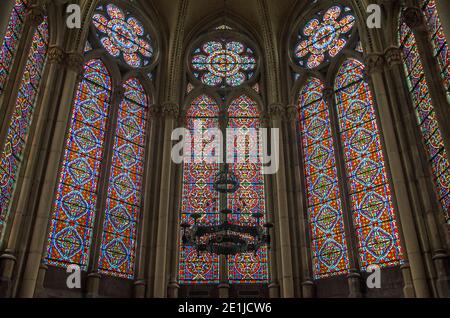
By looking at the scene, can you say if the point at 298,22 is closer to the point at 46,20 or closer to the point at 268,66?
the point at 268,66

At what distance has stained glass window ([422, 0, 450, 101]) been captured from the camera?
1198cm

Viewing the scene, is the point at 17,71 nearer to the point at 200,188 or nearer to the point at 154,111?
the point at 154,111

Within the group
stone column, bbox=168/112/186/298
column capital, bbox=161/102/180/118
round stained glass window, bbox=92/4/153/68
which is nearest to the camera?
stone column, bbox=168/112/186/298

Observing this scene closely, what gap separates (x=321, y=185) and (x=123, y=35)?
29.3 feet

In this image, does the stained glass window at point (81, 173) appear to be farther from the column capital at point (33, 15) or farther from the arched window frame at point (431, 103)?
the arched window frame at point (431, 103)

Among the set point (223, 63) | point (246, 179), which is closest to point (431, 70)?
point (246, 179)

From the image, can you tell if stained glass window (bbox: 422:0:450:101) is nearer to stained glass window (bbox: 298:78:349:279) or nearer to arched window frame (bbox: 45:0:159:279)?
stained glass window (bbox: 298:78:349:279)

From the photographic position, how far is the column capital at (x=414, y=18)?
1312 centimetres

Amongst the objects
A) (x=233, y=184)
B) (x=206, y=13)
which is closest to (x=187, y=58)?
(x=206, y=13)

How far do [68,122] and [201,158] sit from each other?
15.8 feet

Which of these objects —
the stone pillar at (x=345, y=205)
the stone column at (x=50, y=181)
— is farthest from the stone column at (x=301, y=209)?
the stone column at (x=50, y=181)

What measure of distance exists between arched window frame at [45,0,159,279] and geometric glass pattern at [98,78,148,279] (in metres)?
0.03

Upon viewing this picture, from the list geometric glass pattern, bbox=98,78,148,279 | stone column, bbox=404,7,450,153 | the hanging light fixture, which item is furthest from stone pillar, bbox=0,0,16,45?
stone column, bbox=404,7,450,153

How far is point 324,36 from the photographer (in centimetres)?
1797
